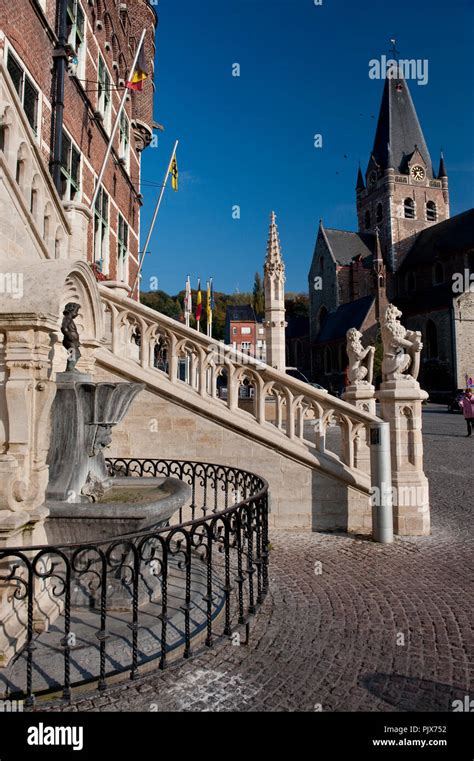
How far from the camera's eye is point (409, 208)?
67375 mm

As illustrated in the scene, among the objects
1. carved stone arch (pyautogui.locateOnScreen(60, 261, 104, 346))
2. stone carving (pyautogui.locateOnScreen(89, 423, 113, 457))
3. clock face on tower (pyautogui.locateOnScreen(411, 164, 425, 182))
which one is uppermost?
clock face on tower (pyautogui.locateOnScreen(411, 164, 425, 182))

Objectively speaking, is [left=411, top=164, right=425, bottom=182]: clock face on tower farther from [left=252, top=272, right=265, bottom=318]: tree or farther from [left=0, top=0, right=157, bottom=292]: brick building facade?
[left=0, top=0, right=157, bottom=292]: brick building facade

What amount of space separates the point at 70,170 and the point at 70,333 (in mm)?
9062

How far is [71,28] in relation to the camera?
38.9 ft

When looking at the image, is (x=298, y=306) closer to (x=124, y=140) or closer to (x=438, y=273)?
(x=438, y=273)

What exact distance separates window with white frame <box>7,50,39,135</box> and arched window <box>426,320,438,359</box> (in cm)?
4703

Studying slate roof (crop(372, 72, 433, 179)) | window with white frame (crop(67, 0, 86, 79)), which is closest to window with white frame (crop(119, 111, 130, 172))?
window with white frame (crop(67, 0, 86, 79))

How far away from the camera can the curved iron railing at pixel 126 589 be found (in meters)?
2.95

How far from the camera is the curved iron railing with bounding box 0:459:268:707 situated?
9.68 ft

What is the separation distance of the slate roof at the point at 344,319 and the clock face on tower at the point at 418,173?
63.1 ft

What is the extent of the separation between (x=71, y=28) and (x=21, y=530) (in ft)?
43.2

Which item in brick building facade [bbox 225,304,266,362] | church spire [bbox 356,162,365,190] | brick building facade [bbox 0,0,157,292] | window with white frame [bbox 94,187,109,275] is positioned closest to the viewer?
brick building facade [bbox 0,0,157,292]

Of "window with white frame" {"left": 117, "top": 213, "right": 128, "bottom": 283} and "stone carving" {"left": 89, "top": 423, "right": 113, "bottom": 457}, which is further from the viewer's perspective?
"window with white frame" {"left": 117, "top": 213, "right": 128, "bottom": 283}

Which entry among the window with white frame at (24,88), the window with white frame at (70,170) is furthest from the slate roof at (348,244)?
the window with white frame at (24,88)
